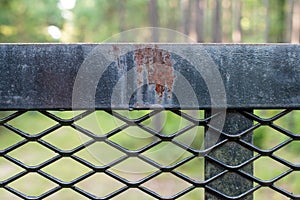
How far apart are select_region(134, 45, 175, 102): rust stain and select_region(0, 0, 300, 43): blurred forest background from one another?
7814 millimetres

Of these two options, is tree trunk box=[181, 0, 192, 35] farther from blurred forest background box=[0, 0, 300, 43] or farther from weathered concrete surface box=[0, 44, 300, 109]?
weathered concrete surface box=[0, 44, 300, 109]

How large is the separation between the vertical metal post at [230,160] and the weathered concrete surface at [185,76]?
0.18 feet

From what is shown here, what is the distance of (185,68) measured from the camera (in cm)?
80

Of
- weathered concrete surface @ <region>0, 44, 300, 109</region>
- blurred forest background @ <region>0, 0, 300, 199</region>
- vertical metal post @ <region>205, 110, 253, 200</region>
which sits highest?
blurred forest background @ <region>0, 0, 300, 199</region>

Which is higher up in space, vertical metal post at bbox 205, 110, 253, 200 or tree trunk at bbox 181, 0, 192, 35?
tree trunk at bbox 181, 0, 192, 35

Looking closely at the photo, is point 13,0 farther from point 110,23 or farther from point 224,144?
point 224,144

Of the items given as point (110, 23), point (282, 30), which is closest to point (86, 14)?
point (110, 23)

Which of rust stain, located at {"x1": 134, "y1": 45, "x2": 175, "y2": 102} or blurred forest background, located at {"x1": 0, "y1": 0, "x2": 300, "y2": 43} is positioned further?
blurred forest background, located at {"x1": 0, "y1": 0, "x2": 300, "y2": 43}

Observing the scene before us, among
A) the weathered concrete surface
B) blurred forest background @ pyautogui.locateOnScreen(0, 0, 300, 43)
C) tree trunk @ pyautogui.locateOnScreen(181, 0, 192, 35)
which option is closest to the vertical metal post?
the weathered concrete surface

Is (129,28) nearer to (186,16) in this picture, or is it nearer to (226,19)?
(226,19)

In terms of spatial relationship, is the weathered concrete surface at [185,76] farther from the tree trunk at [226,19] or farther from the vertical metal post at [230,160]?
the tree trunk at [226,19]

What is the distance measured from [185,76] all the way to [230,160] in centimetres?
20

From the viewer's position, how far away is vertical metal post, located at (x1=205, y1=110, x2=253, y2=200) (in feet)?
→ 2.76

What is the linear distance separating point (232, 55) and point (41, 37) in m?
16.3
